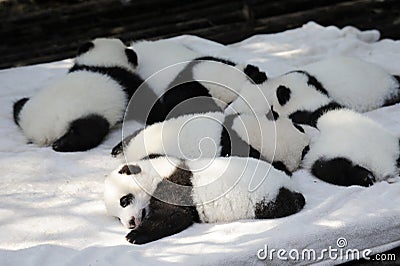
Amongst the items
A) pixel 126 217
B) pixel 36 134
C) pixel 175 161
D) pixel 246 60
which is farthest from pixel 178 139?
pixel 246 60

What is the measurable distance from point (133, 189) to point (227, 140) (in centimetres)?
75

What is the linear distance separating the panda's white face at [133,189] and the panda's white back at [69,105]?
102cm

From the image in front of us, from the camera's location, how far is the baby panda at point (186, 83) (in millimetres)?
5664

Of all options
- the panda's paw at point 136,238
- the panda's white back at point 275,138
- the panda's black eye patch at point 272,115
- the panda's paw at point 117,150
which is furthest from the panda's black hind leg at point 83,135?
the panda's paw at point 136,238

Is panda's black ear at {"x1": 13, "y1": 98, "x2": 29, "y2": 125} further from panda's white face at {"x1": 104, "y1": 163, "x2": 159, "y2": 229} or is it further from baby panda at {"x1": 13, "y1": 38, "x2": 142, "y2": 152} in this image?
panda's white face at {"x1": 104, "y1": 163, "x2": 159, "y2": 229}

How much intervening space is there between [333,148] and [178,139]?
94 cm

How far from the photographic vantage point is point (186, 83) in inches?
229

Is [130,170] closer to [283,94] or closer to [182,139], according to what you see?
[182,139]

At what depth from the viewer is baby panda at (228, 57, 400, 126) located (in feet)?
17.8

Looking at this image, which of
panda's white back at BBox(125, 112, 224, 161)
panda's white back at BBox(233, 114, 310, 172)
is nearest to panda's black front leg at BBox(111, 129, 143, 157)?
panda's white back at BBox(125, 112, 224, 161)

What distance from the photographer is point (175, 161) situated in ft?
14.7

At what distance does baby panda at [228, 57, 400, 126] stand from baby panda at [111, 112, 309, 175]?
0.44m

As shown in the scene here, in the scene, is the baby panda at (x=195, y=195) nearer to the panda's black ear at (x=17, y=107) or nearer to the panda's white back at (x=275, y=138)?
the panda's white back at (x=275, y=138)

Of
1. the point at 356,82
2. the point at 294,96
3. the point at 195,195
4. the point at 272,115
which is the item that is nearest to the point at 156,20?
the point at 294,96
